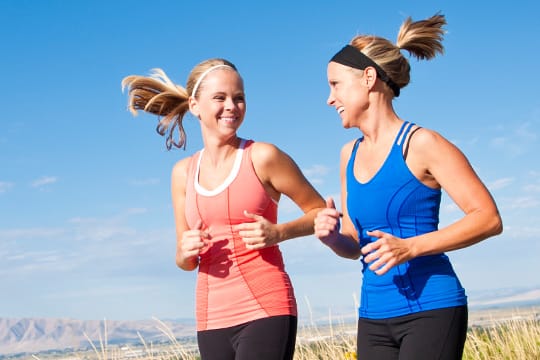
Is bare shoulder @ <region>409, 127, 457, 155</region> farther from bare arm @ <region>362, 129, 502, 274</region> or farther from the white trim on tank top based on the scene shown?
the white trim on tank top

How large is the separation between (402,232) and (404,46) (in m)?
1.10

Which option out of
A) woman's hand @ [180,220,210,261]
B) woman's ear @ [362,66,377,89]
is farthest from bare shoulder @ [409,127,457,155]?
woman's hand @ [180,220,210,261]

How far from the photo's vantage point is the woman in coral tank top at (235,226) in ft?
12.4

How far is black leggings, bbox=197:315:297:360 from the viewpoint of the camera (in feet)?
12.2

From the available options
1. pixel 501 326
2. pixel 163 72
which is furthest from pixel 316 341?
pixel 163 72

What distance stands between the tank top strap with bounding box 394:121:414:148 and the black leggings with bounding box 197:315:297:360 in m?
1.13

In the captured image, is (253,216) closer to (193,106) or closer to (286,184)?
(286,184)

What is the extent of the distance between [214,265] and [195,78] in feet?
3.66

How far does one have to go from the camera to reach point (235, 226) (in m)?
3.93

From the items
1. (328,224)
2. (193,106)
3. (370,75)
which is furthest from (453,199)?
(193,106)

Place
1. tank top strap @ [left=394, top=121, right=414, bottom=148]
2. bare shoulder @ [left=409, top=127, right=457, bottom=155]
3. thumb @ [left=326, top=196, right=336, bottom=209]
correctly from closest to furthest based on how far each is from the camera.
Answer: bare shoulder @ [left=409, top=127, right=457, bottom=155]
tank top strap @ [left=394, top=121, right=414, bottom=148]
thumb @ [left=326, top=196, right=336, bottom=209]

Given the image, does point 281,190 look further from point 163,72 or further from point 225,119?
point 163,72

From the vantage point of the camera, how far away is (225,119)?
4.10 m

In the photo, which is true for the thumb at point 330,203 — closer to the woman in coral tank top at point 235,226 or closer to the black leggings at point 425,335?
the woman in coral tank top at point 235,226
